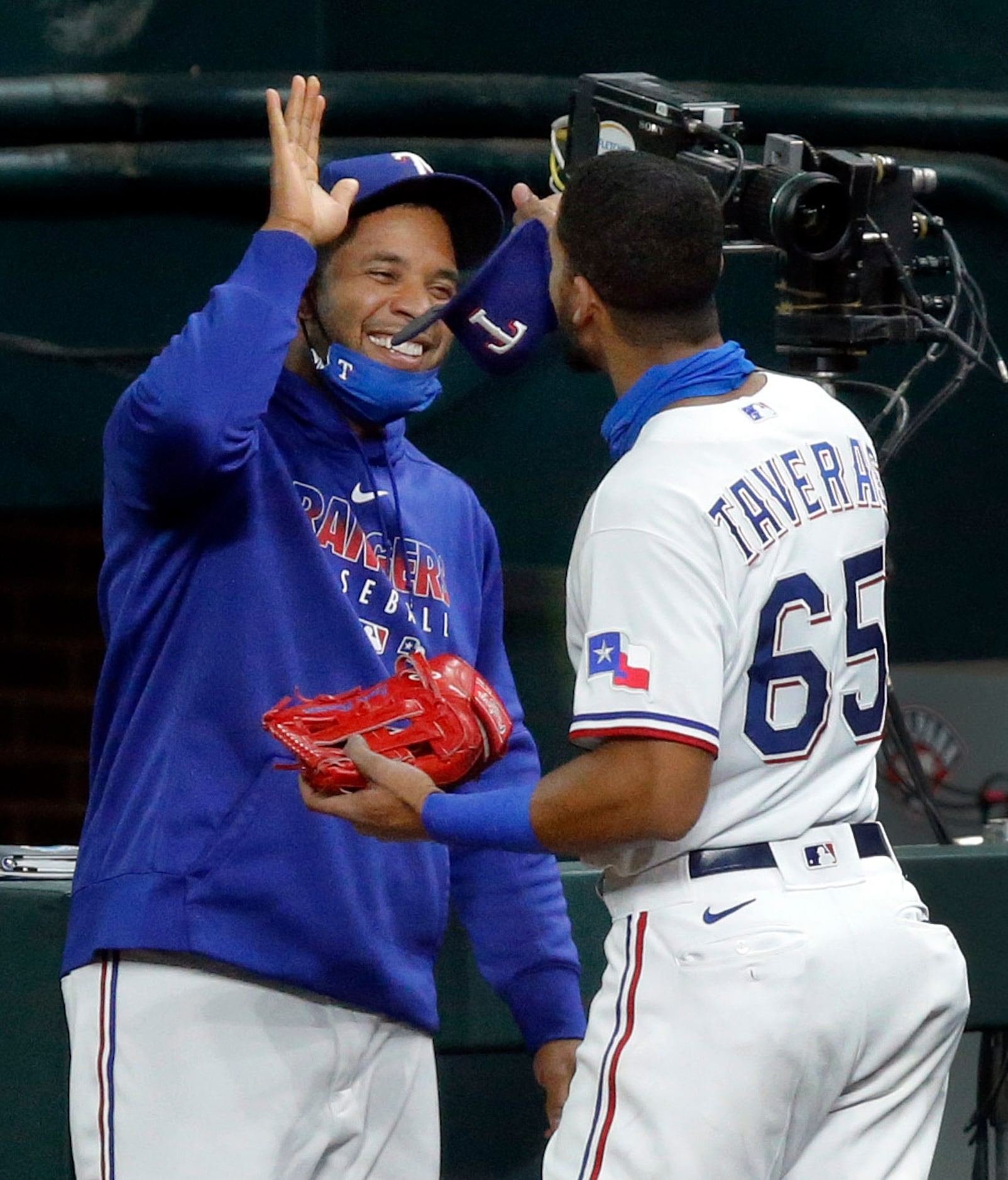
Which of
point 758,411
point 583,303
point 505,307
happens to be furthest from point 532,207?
point 758,411

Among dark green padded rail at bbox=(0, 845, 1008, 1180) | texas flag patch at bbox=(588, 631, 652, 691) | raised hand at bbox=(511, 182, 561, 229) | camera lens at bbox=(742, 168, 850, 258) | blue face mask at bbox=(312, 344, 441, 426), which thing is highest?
raised hand at bbox=(511, 182, 561, 229)

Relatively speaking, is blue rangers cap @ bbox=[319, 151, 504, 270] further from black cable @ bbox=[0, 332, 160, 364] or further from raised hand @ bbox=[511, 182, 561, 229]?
black cable @ bbox=[0, 332, 160, 364]

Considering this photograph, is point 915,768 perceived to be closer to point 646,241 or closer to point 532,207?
point 532,207

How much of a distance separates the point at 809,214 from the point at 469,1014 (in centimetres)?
138

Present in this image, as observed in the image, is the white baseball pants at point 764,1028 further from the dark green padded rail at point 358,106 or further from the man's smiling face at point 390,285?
the dark green padded rail at point 358,106

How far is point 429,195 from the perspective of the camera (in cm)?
257

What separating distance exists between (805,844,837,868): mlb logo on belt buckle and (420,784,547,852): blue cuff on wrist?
0.28 metres

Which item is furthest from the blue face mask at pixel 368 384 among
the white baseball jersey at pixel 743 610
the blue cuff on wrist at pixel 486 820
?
the blue cuff on wrist at pixel 486 820

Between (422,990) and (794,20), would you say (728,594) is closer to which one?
(422,990)

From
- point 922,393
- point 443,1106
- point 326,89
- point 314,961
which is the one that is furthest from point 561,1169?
point 922,393

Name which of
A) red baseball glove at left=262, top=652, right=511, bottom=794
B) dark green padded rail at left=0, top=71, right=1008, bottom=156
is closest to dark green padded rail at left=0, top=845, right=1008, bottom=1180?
red baseball glove at left=262, top=652, right=511, bottom=794

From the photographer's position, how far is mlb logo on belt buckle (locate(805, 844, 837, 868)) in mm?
1999

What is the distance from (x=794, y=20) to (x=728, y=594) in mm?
2705

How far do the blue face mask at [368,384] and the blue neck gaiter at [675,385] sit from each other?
0.46 m
